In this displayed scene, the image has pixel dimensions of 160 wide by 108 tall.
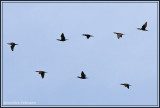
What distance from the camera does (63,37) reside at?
69.9 meters

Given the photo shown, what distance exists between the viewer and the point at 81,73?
69562mm

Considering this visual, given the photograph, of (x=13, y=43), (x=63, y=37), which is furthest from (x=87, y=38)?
(x=13, y=43)

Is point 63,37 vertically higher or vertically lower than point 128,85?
higher

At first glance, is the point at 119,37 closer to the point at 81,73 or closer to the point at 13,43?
the point at 81,73

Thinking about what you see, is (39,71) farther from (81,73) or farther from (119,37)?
(119,37)

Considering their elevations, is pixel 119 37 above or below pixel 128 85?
above

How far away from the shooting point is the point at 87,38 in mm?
70875

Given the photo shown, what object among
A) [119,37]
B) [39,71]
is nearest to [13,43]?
[39,71]

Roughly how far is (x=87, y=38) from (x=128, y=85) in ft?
23.0

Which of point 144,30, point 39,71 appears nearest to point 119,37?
point 144,30

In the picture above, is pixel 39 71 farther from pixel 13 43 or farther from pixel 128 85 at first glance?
pixel 128 85

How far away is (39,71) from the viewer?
70.6 metres

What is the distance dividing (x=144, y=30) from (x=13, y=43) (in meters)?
14.8

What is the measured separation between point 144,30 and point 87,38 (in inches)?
255
